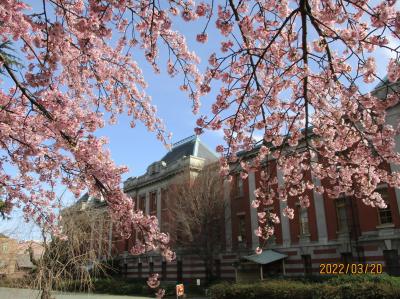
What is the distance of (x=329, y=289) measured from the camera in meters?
17.1

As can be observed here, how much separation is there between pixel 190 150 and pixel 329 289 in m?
26.3

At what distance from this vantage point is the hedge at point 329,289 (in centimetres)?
1542

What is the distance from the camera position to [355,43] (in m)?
5.83

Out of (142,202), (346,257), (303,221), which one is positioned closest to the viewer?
(346,257)

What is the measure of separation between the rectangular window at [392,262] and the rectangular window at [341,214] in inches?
115

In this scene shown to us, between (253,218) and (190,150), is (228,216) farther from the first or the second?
(190,150)

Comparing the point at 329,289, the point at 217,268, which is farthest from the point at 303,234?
the point at 329,289

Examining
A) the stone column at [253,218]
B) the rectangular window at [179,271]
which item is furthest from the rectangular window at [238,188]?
the rectangular window at [179,271]

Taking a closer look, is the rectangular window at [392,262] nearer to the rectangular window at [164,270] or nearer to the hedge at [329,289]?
the hedge at [329,289]

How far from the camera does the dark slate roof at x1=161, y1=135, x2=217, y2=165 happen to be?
135ft

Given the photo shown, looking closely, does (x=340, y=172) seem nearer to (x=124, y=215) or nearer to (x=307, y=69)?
(x=307, y=69)

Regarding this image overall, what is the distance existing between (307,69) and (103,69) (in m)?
4.17

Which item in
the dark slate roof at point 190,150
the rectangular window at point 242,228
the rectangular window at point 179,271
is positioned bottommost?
the rectangular window at point 179,271

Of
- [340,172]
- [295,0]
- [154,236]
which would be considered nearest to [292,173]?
[340,172]
